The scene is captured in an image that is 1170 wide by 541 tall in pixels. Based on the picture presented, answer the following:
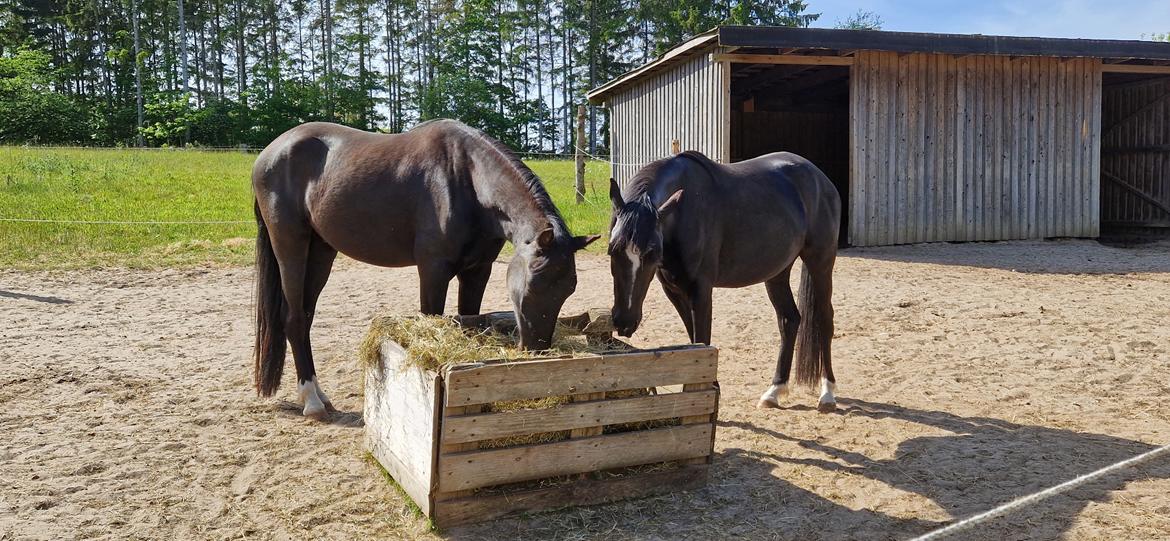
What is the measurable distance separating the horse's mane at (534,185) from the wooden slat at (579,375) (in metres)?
0.61

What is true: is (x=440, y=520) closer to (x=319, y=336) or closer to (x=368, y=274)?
(x=319, y=336)

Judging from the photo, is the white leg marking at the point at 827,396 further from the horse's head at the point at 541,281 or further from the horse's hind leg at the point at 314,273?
the horse's hind leg at the point at 314,273

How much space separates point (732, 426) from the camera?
4809 millimetres

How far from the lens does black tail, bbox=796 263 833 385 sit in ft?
17.5

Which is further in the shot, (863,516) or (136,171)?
(136,171)

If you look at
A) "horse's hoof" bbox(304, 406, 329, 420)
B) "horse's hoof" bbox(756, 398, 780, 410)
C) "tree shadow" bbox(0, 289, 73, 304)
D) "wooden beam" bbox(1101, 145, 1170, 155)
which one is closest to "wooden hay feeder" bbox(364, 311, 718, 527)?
"horse's hoof" bbox(304, 406, 329, 420)

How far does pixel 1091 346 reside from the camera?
6590mm

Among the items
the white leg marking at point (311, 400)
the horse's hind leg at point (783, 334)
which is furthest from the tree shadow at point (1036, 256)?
the white leg marking at point (311, 400)

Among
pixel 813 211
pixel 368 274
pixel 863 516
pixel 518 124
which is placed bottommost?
pixel 863 516

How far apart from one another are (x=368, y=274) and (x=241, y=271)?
A: 1.81 metres

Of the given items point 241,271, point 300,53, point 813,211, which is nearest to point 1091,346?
point 813,211

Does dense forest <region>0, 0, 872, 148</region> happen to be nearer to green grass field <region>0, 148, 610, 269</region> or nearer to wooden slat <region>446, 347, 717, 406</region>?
green grass field <region>0, 148, 610, 269</region>

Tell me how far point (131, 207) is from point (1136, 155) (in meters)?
20.3

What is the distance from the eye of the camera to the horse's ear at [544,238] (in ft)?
11.2
